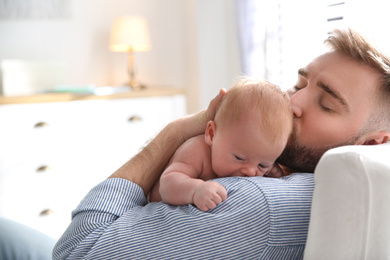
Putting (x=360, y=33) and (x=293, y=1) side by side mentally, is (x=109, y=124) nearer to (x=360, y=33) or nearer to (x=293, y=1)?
(x=293, y=1)

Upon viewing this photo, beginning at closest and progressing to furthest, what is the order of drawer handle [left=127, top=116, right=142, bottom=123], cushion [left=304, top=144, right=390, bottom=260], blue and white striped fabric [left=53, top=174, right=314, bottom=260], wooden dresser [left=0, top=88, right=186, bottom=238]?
cushion [left=304, top=144, right=390, bottom=260]
blue and white striped fabric [left=53, top=174, right=314, bottom=260]
wooden dresser [left=0, top=88, right=186, bottom=238]
drawer handle [left=127, top=116, right=142, bottom=123]

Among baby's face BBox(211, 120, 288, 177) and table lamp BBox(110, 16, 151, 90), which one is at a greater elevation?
table lamp BBox(110, 16, 151, 90)

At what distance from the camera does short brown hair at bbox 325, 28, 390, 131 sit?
3.77 ft

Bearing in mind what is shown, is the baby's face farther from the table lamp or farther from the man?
the table lamp

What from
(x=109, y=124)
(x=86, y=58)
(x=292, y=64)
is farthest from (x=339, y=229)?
(x=86, y=58)

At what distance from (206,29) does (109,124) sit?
3.69ft

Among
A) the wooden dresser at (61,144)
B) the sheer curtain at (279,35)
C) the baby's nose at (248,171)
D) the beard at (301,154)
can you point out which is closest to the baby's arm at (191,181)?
the baby's nose at (248,171)

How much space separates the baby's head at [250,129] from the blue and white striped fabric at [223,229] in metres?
0.12

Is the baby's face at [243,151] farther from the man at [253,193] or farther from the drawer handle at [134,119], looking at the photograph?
the drawer handle at [134,119]

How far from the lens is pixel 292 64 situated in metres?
2.84

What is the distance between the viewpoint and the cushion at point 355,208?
28.8 inches

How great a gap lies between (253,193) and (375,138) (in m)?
0.45

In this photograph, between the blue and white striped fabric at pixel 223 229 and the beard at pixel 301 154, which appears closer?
the blue and white striped fabric at pixel 223 229

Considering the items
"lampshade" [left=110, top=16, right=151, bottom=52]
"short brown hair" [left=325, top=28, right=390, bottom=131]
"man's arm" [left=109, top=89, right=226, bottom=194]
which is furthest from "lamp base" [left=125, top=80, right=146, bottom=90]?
"short brown hair" [left=325, top=28, right=390, bottom=131]
